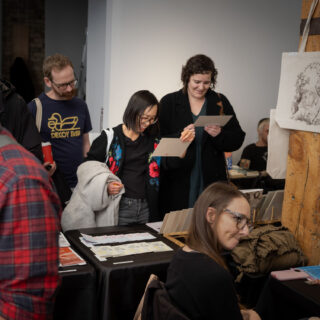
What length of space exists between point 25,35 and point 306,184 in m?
7.50

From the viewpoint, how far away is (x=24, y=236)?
99 centimetres

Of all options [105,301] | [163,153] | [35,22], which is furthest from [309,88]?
[35,22]

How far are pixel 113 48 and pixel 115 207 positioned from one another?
7.76 feet

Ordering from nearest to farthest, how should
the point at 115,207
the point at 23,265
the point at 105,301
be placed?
the point at 23,265 < the point at 105,301 < the point at 115,207

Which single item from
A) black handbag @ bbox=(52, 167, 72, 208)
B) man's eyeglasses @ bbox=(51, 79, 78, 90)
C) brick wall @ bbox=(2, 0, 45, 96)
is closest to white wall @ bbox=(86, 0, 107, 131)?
man's eyeglasses @ bbox=(51, 79, 78, 90)

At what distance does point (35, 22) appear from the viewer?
29.3 feet

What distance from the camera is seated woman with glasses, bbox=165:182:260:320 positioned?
5.21ft

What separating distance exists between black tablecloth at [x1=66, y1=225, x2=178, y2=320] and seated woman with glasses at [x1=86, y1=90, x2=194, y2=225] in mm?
580

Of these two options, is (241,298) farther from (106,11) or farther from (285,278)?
(106,11)

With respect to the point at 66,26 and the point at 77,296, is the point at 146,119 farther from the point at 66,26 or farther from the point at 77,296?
the point at 66,26

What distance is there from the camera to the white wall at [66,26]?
817cm

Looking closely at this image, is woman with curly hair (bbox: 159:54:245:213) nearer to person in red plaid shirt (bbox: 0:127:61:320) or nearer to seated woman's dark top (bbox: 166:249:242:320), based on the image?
seated woman's dark top (bbox: 166:249:242:320)

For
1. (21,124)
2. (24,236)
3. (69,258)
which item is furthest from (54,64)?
(24,236)

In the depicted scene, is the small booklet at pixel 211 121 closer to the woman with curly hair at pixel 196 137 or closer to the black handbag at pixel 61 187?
the woman with curly hair at pixel 196 137
